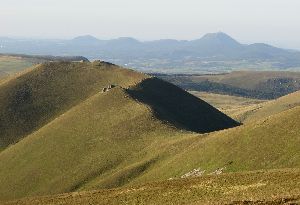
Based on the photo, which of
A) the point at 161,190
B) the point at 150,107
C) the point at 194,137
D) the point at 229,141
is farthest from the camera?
the point at 150,107

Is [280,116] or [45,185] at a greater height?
[280,116]

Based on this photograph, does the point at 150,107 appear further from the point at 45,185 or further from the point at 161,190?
the point at 161,190

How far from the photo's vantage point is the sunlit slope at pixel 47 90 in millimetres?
141000

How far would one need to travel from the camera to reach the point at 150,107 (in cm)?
12738

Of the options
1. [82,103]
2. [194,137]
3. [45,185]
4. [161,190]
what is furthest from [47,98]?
[161,190]

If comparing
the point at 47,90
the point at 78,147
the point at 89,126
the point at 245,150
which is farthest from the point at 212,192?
the point at 47,90

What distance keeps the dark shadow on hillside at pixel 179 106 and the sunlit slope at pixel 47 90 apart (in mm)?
8436

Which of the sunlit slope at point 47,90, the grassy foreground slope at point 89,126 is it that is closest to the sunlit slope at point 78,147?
the grassy foreground slope at point 89,126

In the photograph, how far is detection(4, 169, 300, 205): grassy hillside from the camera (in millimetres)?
42562

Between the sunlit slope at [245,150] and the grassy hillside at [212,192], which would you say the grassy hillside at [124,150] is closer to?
the sunlit slope at [245,150]

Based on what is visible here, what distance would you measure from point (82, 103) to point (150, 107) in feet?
84.4

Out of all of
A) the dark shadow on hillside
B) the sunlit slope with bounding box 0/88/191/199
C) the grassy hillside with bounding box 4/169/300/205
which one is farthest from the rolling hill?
the dark shadow on hillside

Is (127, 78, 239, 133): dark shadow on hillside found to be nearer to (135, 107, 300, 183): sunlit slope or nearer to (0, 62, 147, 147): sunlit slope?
(0, 62, 147, 147): sunlit slope

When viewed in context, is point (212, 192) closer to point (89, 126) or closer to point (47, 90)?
point (89, 126)
